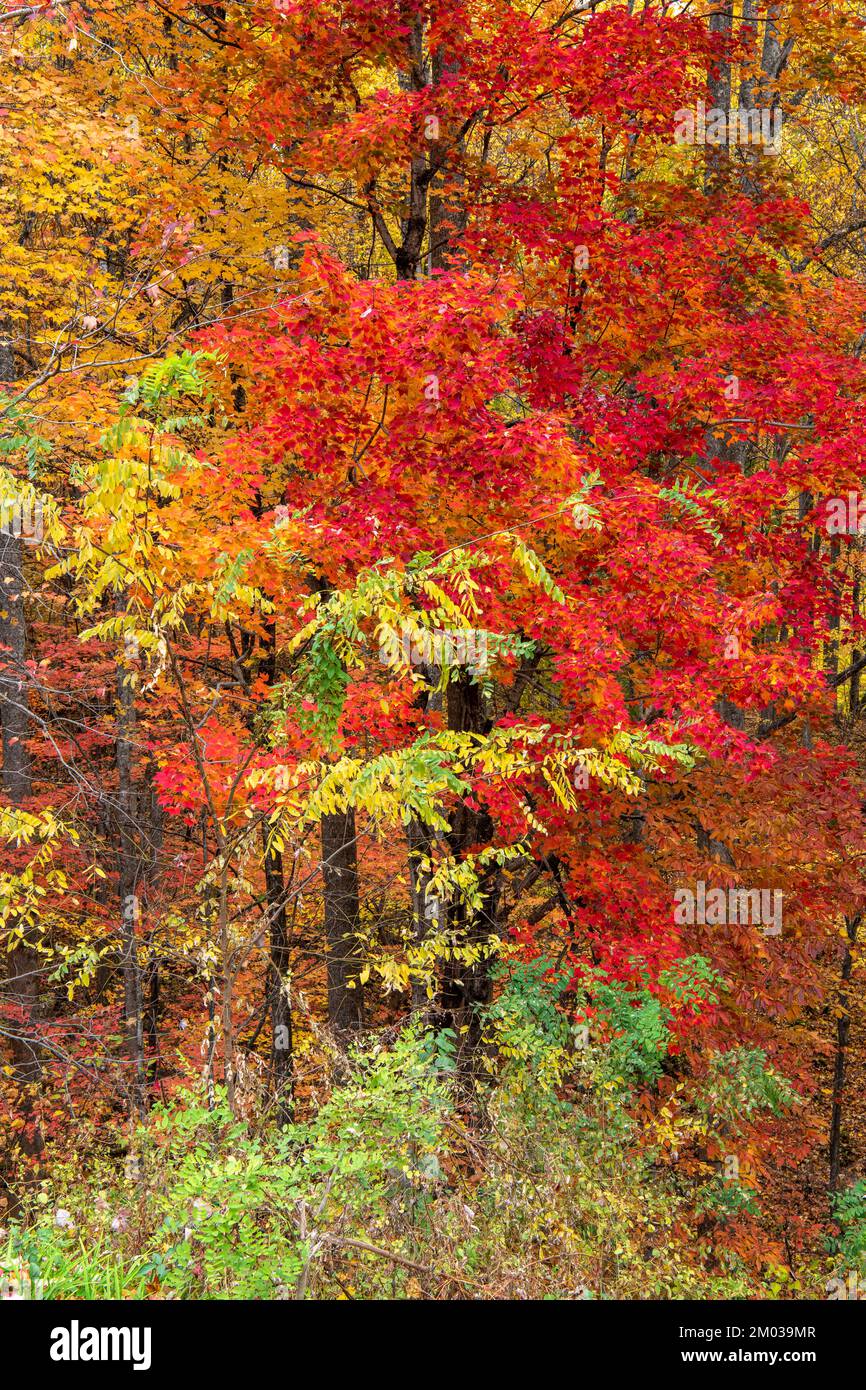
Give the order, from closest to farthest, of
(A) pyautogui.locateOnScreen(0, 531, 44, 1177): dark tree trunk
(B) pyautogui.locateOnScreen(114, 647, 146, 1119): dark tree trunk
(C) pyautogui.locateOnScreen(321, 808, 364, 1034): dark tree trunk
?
(B) pyautogui.locateOnScreen(114, 647, 146, 1119): dark tree trunk < (C) pyautogui.locateOnScreen(321, 808, 364, 1034): dark tree trunk < (A) pyautogui.locateOnScreen(0, 531, 44, 1177): dark tree trunk

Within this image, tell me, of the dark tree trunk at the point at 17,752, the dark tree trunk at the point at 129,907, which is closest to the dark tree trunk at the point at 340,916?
the dark tree trunk at the point at 129,907

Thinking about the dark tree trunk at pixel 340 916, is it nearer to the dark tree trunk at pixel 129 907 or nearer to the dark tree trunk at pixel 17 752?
the dark tree trunk at pixel 129 907

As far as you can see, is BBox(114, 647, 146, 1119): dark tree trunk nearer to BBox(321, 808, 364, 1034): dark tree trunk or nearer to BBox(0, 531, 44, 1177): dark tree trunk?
BBox(0, 531, 44, 1177): dark tree trunk

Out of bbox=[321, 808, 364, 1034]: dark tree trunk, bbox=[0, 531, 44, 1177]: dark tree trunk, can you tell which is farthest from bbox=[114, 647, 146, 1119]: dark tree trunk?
bbox=[321, 808, 364, 1034]: dark tree trunk

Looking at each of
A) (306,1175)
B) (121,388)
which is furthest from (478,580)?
(121,388)

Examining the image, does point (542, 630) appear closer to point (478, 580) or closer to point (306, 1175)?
point (478, 580)

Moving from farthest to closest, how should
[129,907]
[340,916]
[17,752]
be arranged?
1. [17,752]
2. [129,907]
3. [340,916]

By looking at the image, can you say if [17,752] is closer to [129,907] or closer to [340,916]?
[129,907]

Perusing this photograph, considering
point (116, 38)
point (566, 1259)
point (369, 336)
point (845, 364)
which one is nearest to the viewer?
point (566, 1259)

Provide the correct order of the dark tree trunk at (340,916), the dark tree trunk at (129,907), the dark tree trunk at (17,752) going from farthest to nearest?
the dark tree trunk at (17,752) < the dark tree trunk at (340,916) < the dark tree trunk at (129,907)

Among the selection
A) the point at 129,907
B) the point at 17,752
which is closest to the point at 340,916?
the point at 129,907
